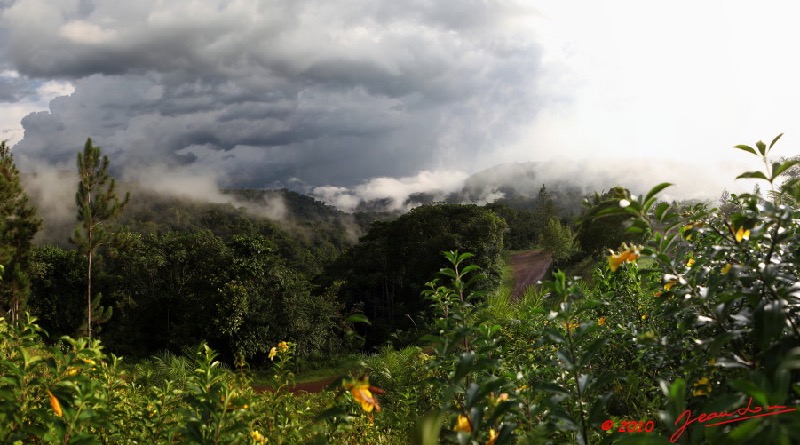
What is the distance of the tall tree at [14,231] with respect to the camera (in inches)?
540

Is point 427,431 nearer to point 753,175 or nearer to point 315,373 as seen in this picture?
point 753,175

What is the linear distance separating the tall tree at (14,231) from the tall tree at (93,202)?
1.12 meters

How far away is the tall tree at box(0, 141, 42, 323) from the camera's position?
45.0 feet

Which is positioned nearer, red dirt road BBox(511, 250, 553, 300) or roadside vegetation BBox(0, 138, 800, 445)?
roadside vegetation BBox(0, 138, 800, 445)

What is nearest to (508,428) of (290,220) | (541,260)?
(541,260)

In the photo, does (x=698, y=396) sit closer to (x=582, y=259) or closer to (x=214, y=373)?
(x=214, y=373)

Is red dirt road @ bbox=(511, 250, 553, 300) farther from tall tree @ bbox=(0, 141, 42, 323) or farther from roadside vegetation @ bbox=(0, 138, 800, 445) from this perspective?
tall tree @ bbox=(0, 141, 42, 323)

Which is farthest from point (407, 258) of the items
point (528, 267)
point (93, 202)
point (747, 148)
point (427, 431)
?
point (427, 431)

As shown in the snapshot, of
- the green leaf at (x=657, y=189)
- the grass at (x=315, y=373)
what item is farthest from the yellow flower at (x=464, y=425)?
the grass at (x=315, y=373)

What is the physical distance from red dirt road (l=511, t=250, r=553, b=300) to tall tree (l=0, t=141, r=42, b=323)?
48.7 feet

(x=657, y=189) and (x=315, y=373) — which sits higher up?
(x=657, y=189)

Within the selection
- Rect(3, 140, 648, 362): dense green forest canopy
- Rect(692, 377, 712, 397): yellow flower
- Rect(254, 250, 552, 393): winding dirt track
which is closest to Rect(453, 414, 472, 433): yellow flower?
Rect(692, 377, 712, 397): yellow flower

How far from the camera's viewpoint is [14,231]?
14.1 meters

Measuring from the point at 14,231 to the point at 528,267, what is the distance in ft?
61.9
